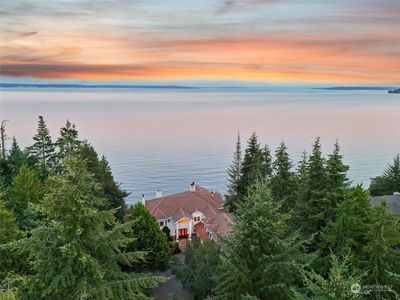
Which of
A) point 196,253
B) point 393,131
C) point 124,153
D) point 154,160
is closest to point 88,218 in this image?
point 196,253

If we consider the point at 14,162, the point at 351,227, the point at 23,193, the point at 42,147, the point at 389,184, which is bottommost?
the point at 351,227

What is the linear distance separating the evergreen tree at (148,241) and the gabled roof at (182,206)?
10702 millimetres

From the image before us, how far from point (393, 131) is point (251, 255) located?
10057cm

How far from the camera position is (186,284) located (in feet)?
65.1

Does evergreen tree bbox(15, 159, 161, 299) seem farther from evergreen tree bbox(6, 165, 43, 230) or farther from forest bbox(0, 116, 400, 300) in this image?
evergreen tree bbox(6, 165, 43, 230)

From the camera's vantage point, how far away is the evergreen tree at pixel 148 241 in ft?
81.0

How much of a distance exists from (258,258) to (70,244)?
5357mm

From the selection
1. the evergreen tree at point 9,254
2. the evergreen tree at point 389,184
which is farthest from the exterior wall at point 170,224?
the evergreen tree at point 389,184

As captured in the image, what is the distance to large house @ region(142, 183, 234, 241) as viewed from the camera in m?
36.1

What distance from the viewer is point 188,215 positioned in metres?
36.9

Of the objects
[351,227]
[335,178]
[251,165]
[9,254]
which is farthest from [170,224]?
[351,227]

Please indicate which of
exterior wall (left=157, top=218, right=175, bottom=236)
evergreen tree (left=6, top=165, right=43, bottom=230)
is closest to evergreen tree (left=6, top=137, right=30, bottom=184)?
evergreen tree (left=6, top=165, right=43, bottom=230)

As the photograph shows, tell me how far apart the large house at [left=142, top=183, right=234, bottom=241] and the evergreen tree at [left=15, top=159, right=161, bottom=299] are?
82.0 ft

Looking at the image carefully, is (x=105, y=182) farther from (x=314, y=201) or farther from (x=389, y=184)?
(x=389, y=184)
